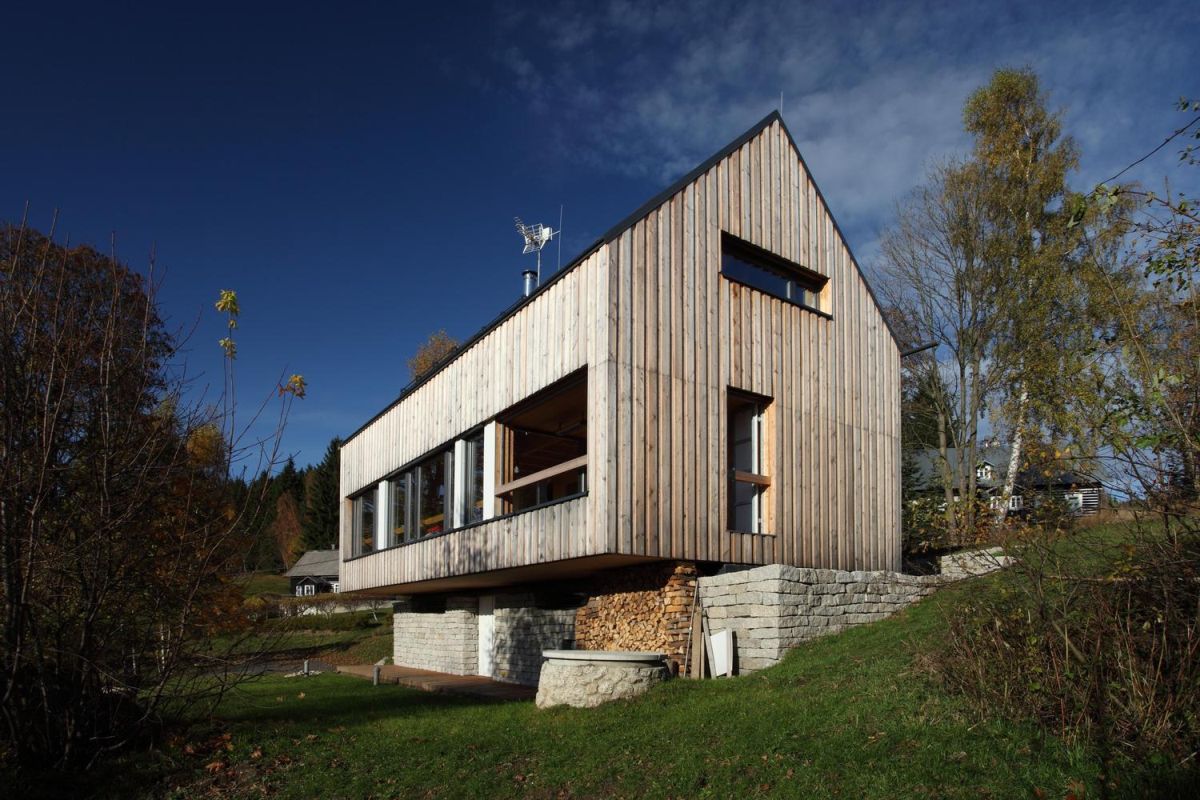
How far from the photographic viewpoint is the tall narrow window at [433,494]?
1479 cm

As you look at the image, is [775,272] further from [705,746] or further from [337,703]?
[337,703]

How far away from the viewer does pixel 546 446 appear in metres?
14.1

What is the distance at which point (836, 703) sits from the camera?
7070 mm

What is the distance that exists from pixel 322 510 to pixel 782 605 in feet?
155

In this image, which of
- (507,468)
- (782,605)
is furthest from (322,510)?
(782,605)

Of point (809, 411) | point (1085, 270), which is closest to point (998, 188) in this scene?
point (1085, 270)

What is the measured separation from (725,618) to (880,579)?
92.3 inches

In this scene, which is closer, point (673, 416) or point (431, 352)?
point (673, 416)

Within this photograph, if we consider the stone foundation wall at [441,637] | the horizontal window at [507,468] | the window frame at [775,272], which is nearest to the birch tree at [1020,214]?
the window frame at [775,272]

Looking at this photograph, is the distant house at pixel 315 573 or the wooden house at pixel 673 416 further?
the distant house at pixel 315 573

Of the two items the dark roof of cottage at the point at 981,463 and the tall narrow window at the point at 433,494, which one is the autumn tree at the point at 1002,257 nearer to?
the dark roof of cottage at the point at 981,463

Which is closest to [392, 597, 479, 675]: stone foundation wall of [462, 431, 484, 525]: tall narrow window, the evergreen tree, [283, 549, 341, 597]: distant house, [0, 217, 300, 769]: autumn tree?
[462, 431, 484, 525]: tall narrow window

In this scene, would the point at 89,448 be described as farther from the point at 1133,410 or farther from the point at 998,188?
the point at 998,188

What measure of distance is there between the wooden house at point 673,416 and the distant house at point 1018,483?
282cm
